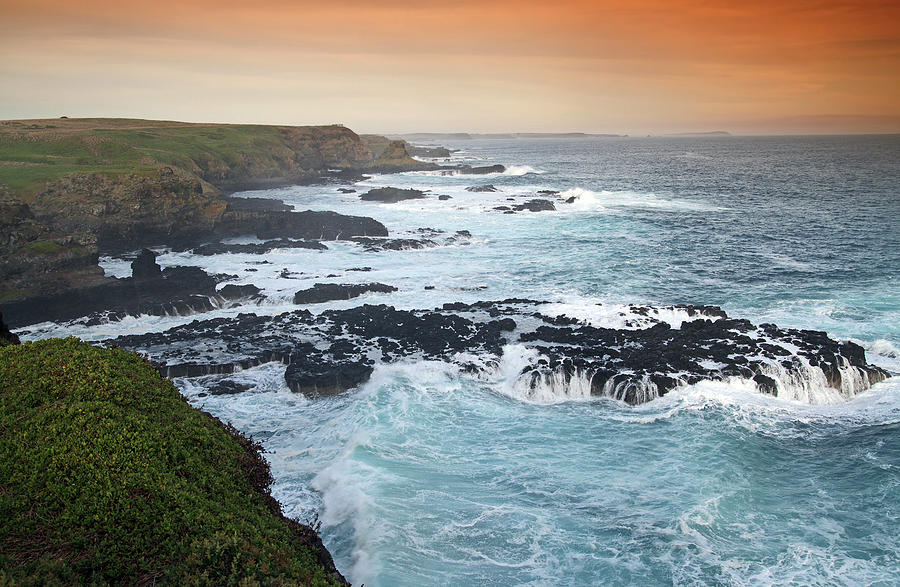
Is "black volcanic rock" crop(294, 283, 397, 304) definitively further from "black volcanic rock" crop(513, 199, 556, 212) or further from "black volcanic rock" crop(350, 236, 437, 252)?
"black volcanic rock" crop(513, 199, 556, 212)

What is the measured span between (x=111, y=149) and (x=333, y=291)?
42.4m

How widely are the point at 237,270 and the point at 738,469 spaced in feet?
112

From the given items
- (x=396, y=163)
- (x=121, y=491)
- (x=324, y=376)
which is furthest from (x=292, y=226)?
(x=396, y=163)

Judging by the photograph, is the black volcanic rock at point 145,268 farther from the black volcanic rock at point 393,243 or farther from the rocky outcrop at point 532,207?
the rocky outcrop at point 532,207

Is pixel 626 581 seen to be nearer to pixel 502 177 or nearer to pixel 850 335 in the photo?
pixel 850 335

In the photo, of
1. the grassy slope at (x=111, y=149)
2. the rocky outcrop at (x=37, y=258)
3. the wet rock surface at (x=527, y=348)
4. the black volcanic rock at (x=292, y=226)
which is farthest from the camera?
the black volcanic rock at (x=292, y=226)

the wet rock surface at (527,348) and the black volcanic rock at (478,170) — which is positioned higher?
the black volcanic rock at (478,170)

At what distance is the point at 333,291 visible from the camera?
37.1 m

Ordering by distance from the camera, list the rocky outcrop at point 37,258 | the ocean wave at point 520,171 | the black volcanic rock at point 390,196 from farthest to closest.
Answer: the ocean wave at point 520,171
the black volcanic rock at point 390,196
the rocky outcrop at point 37,258

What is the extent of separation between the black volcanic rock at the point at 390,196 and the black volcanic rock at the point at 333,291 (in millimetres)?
42579

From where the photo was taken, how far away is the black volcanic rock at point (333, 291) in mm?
36094

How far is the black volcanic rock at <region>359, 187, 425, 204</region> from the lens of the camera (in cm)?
8019

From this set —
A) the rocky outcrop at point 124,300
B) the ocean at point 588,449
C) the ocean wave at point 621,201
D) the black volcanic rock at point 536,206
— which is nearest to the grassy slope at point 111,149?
the ocean at point 588,449

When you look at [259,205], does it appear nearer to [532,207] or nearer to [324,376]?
[532,207]
